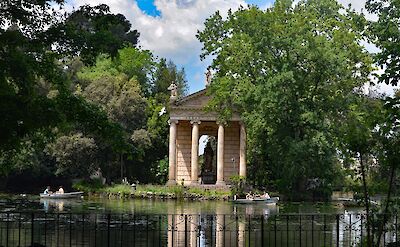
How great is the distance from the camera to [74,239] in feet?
68.1

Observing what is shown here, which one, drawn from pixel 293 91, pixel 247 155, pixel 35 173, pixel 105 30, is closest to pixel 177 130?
pixel 247 155

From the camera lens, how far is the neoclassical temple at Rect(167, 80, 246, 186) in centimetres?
6169

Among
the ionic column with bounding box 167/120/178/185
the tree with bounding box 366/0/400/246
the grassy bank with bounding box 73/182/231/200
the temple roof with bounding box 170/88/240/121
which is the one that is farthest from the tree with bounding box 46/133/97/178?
the tree with bounding box 366/0/400/246

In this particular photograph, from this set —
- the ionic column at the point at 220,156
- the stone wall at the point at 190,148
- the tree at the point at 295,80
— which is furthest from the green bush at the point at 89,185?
the tree at the point at 295,80

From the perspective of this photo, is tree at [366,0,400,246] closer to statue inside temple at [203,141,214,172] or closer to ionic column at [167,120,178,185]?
ionic column at [167,120,178,185]

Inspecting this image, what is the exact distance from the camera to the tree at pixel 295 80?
47625mm

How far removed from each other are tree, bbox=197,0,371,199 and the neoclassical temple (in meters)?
9.09

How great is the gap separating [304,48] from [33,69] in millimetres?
36496

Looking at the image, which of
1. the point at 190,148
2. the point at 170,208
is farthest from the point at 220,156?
the point at 170,208

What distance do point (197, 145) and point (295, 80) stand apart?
1767cm

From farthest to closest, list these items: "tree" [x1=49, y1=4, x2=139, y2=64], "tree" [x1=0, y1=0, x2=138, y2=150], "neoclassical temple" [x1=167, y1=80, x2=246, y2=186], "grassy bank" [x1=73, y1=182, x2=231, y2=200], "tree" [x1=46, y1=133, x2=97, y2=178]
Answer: "neoclassical temple" [x1=167, y1=80, x2=246, y2=186] → "tree" [x1=46, y1=133, x2=97, y2=178] → "grassy bank" [x1=73, y1=182, x2=231, y2=200] → "tree" [x1=49, y1=4, x2=139, y2=64] → "tree" [x1=0, y1=0, x2=138, y2=150]

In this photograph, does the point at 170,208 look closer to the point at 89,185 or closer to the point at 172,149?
the point at 172,149

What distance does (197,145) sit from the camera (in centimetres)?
6266

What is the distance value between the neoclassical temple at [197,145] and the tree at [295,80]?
358 inches
